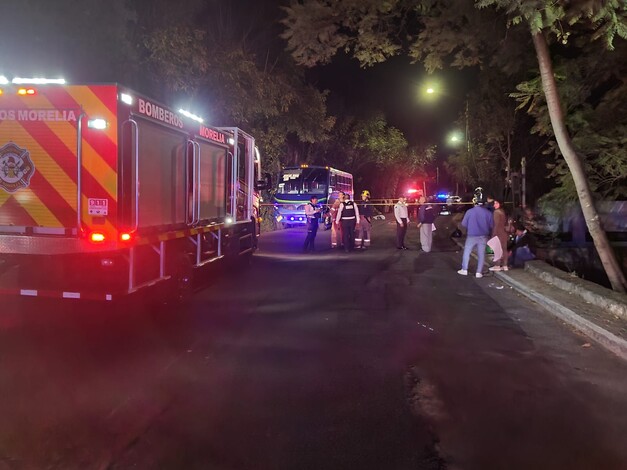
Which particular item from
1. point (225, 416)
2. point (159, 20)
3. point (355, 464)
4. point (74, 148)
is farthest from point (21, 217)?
point (159, 20)

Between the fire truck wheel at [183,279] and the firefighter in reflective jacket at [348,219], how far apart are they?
7.79m

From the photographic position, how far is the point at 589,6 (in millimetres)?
7387

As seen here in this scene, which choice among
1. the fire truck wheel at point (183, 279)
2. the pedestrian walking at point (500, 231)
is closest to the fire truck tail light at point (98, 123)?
the fire truck wheel at point (183, 279)

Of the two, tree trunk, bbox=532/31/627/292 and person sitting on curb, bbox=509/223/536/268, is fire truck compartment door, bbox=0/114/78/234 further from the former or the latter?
person sitting on curb, bbox=509/223/536/268

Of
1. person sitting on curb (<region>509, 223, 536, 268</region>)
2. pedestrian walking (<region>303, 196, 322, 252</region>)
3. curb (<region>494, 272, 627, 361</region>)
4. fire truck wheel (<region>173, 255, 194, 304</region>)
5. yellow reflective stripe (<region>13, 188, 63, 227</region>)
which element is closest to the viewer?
curb (<region>494, 272, 627, 361</region>)

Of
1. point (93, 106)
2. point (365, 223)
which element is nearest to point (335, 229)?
point (365, 223)

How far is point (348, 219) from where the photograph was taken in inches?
652

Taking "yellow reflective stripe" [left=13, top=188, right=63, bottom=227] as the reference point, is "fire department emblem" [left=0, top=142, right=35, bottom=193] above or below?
above

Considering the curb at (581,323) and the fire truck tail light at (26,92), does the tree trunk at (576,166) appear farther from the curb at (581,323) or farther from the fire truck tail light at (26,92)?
the fire truck tail light at (26,92)

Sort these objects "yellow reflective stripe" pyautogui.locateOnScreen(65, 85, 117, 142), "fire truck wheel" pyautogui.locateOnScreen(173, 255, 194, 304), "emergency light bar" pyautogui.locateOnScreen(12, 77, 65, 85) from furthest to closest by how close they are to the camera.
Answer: "fire truck wheel" pyautogui.locateOnScreen(173, 255, 194, 304), "emergency light bar" pyautogui.locateOnScreen(12, 77, 65, 85), "yellow reflective stripe" pyautogui.locateOnScreen(65, 85, 117, 142)

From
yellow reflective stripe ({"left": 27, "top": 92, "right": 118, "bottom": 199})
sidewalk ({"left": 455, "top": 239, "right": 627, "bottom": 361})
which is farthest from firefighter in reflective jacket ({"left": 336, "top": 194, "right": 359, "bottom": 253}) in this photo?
yellow reflective stripe ({"left": 27, "top": 92, "right": 118, "bottom": 199})

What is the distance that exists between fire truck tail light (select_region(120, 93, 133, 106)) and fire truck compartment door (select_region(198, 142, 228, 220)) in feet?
8.50

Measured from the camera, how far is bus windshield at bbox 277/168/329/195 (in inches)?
1045

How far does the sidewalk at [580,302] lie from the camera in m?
7.02
